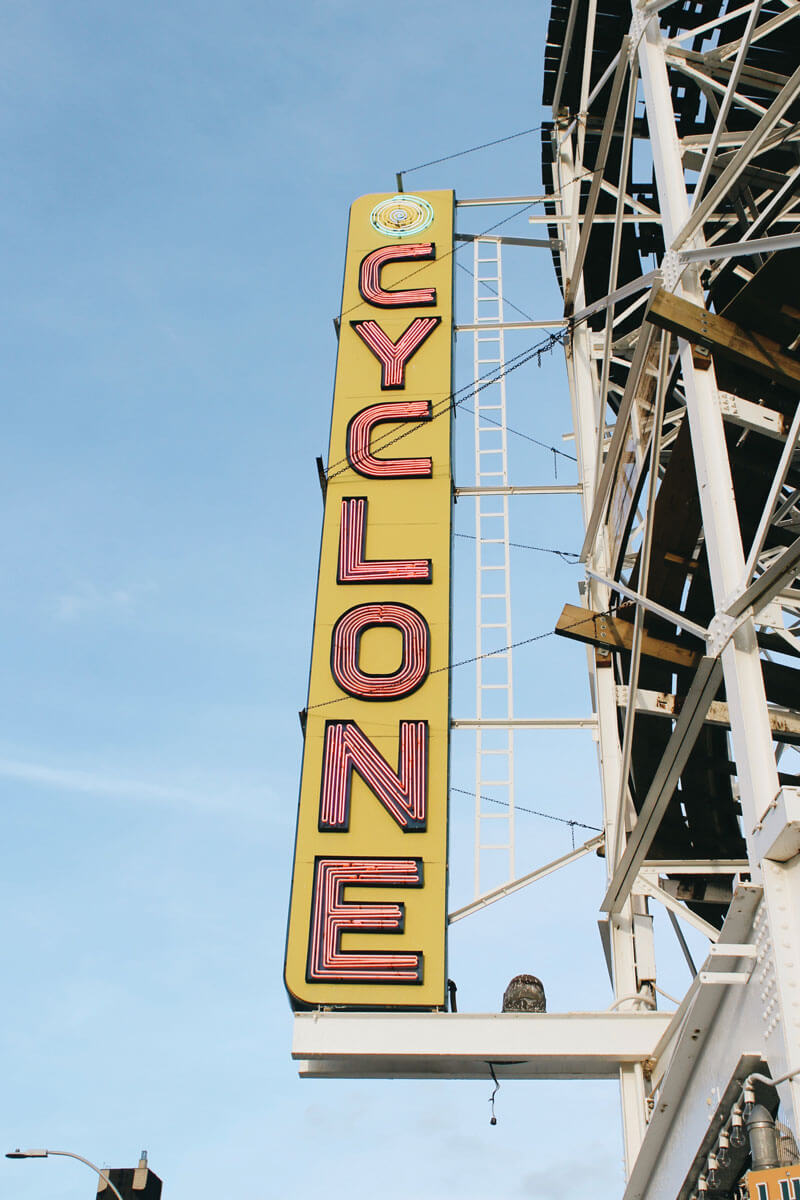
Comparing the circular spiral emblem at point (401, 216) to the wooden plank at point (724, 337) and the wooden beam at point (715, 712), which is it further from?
the wooden plank at point (724, 337)

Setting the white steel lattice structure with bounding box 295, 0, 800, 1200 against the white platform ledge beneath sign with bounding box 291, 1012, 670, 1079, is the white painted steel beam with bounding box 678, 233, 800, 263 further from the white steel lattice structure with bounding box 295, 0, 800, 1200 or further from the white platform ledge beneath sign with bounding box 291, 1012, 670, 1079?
the white platform ledge beneath sign with bounding box 291, 1012, 670, 1079

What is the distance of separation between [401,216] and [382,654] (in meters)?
10.9

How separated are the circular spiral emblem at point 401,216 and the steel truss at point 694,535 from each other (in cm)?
291

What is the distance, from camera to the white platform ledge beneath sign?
14812 mm

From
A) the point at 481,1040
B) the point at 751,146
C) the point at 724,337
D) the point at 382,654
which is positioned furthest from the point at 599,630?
the point at 751,146

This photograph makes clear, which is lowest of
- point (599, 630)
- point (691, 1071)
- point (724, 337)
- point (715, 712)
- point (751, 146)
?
point (691, 1071)

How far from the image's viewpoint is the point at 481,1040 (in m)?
15.0

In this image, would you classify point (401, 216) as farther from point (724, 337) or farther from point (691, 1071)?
point (691, 1071)

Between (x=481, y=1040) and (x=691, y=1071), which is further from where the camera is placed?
(x=481, y=1040)

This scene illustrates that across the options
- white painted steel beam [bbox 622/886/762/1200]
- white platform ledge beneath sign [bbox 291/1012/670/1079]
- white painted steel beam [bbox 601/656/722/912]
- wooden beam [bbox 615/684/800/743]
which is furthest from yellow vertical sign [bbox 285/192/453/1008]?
white painted steel beam [bbox 622/886/762/1200]

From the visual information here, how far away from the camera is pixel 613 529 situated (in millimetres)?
17547

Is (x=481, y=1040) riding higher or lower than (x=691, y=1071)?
higher

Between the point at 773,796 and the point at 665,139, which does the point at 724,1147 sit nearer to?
the point at 773,796

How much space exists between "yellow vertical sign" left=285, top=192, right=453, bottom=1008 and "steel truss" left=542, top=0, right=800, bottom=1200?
255 centimetres
